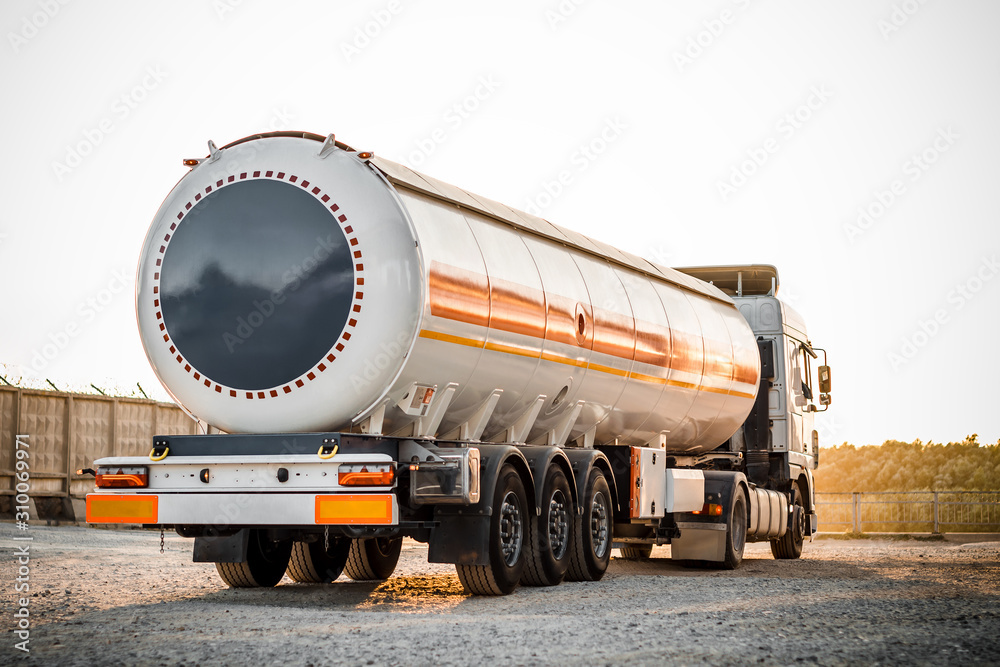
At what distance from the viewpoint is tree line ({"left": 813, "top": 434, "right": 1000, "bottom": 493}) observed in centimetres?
3978

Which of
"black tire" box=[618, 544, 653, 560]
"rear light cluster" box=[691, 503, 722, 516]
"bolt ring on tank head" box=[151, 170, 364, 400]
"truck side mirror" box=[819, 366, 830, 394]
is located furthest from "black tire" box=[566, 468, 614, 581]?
"truck side mirror" box=[819, 366, 830, 394]

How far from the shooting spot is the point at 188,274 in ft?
30.9

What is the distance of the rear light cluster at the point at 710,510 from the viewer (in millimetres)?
14617

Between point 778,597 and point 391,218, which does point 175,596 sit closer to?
point 391,218

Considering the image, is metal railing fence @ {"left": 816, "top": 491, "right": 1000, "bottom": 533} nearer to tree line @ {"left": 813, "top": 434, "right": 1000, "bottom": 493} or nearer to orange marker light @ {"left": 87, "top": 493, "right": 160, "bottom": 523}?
tree line @ {"left": 813, "top": 434, "right": 1000, "bottom": 493}

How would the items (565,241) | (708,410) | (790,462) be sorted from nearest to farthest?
(565,241) < (708,410) < (790,462)

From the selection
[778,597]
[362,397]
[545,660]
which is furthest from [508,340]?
[545,660]

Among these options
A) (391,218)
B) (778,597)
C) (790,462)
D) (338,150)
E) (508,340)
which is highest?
(338,150)

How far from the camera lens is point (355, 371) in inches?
351

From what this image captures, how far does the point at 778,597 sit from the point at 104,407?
15.1 meters

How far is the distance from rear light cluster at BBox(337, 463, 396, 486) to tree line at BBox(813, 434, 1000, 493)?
3206cm
